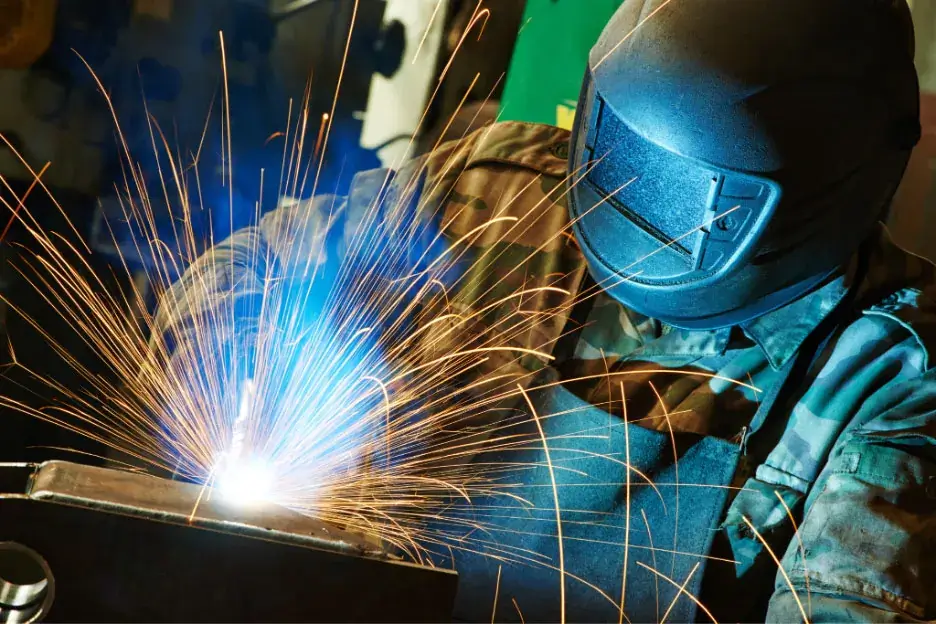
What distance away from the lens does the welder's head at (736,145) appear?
4.64ft

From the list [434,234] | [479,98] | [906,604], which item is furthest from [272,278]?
[906,604]

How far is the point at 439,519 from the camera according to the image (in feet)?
5.71

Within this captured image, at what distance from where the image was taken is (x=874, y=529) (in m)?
1.40

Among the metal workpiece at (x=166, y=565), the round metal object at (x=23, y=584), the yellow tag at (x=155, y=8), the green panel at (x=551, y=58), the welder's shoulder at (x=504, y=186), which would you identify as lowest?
the round metal object at (x=23, y=584)

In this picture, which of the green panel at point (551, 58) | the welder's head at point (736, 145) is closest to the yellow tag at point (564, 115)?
the green panel at point (551, 58)

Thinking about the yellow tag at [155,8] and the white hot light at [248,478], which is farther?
the yellow tag at [155,8]

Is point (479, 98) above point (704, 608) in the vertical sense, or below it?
above

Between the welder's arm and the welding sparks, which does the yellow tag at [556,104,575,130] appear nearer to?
the welding sparks

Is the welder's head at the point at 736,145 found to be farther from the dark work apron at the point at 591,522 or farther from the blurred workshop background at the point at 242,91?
the blurred workshop background at the point at 242,91

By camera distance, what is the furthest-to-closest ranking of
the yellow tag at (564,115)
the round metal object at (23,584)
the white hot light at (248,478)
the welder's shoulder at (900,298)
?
the yellow tag at (564,115), the welder's shoulder at (900,298), the white hot light at (248,478), the round metal object at (23,584)

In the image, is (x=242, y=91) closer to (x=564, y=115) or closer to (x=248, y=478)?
Result: (x=564, y=115)

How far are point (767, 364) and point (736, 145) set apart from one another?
537mm

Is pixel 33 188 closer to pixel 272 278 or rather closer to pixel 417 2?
pixel 272 278

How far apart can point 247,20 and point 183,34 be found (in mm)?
158
